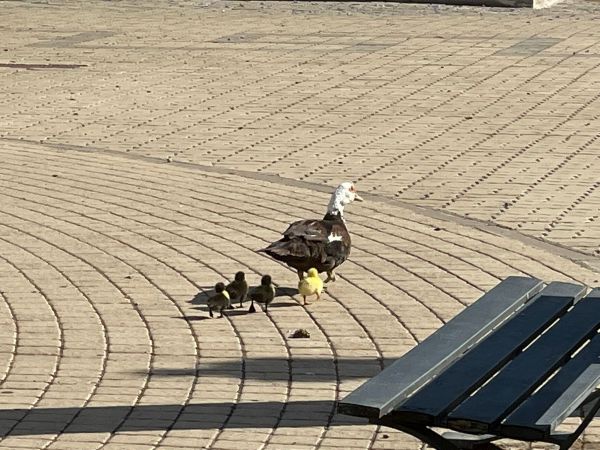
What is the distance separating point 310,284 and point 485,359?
2983 mm

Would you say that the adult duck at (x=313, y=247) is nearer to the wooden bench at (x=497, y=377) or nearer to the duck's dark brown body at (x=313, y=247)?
the duck's dark brown body at (x=313, y=247)

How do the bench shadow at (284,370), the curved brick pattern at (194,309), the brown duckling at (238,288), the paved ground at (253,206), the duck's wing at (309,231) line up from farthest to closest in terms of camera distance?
the duck's wing at (309,231)
the brown duckling at (238,288)
the bench shadow at (284,370)
the paved ground at (253,206)
the curved brick pattern at (194,309)

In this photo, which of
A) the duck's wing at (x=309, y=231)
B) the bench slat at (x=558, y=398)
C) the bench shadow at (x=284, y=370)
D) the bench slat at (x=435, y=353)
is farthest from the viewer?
the duck's wing at (x=309, y=231)

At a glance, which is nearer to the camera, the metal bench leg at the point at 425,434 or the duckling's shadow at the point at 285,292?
the metal bench leg at the point at 425,434

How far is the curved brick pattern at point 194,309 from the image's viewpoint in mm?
6730

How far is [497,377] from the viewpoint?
537cm

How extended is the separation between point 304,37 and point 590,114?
7582 millimetres

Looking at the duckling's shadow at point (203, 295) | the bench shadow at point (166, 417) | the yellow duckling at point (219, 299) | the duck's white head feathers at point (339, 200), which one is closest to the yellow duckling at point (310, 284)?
the yellow duckling at point (219, 299)

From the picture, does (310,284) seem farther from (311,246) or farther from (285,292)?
(285,292)

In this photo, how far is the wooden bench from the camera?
4973 mm

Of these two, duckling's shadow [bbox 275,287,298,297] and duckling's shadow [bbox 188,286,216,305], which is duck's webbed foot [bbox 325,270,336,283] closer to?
duckling's shadow [bbox 275,287,298,297]

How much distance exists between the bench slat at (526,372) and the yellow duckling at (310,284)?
232 centimetres

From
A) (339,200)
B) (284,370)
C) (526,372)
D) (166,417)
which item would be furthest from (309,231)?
(526,372)

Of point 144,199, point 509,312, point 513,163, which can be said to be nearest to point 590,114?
point 513,163
